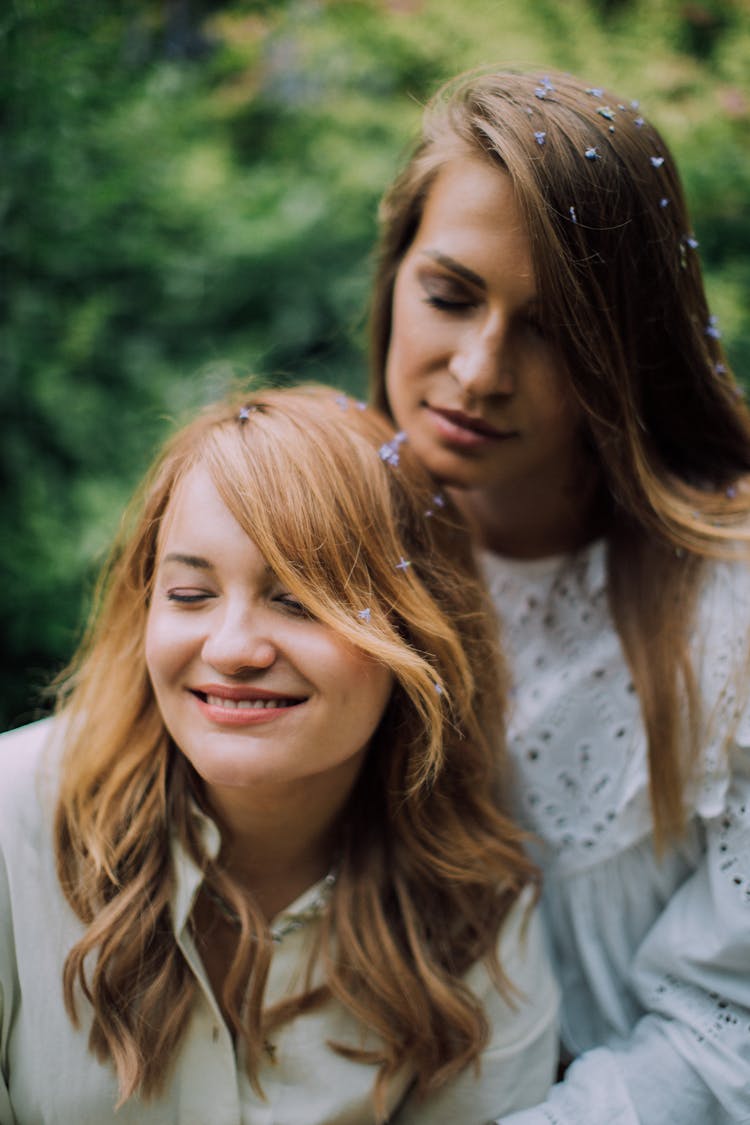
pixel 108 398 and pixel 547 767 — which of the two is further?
pixel 108 398

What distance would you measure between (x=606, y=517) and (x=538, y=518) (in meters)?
0.17

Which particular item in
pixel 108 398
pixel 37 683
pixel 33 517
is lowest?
pixel 37 683

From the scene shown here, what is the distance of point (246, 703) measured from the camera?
5.70 feet

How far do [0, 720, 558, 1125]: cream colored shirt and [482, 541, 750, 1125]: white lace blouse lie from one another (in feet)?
0.41

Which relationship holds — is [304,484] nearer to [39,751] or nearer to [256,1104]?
[39,751]

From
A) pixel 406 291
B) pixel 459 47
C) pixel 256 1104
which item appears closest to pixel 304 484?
pixel 406 291

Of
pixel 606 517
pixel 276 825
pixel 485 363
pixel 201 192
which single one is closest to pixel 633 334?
pixel 485 363

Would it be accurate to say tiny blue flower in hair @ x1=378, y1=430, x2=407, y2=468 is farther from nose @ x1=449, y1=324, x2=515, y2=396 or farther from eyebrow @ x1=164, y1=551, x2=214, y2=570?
eyebrow @ x1=164, y1=551, x2=214, y2=570

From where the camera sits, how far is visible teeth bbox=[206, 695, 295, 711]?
173cm

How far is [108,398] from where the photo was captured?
3.39 m

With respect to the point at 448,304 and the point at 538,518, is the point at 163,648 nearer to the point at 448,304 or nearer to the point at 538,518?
the point at 448,304

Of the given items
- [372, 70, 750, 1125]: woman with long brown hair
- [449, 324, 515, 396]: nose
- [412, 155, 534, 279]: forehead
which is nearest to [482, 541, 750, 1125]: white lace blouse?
[372, 70, 750, 1125]: woman with long brown hair

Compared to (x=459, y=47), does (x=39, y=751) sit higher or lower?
lower

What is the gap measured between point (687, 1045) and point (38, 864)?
1.36 meters
